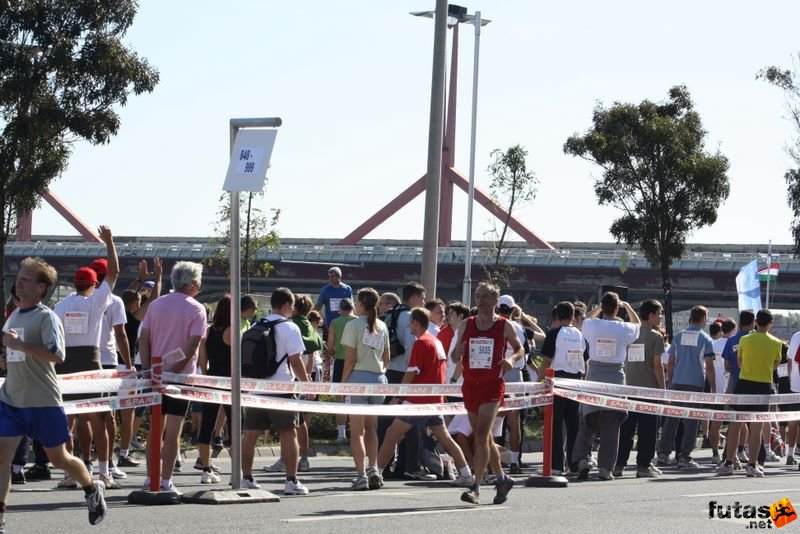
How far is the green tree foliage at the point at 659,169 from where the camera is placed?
4112 cm

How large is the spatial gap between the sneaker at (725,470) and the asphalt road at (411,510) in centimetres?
178

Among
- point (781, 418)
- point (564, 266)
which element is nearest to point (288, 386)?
point (781, 418)

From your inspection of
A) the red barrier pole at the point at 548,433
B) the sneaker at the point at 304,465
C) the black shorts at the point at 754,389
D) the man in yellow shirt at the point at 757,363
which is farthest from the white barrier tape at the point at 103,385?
the black shorts at the point at 754,389

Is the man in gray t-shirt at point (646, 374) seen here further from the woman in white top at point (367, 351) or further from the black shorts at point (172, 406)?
the black shorts at point (172, 406)

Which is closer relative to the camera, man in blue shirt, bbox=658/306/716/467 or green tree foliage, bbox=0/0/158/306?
man in blue shirt, bbox=658/306/716/467

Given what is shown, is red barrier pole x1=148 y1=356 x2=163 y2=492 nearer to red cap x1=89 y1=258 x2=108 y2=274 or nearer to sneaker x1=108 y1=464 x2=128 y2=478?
red cap x1=89 y1=258 x2=108 y2=274

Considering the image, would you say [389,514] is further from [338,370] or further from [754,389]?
[754,389]

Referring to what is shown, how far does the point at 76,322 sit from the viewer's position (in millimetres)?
12102

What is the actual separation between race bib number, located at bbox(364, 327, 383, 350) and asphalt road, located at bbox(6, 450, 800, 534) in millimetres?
1338

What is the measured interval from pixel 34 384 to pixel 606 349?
7.37 m

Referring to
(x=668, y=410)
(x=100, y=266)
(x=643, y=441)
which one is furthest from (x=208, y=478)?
(x=668, y=410)

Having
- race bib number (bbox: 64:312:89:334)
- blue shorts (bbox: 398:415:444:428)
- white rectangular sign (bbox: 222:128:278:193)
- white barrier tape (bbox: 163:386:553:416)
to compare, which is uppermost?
white rectangular sign (bbox: 222:128:278:193)

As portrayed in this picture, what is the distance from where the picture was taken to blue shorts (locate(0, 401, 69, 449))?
867 centimetres

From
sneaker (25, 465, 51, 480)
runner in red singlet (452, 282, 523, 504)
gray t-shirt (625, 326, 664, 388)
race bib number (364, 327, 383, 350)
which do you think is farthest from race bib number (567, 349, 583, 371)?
sneaker (25, 465, 51, 480)
